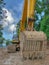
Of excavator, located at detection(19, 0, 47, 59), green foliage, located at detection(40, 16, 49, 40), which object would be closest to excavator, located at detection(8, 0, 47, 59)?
excavator, located at detection(19, 0, 47, 59)

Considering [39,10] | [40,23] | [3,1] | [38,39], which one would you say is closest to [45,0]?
[39,10]

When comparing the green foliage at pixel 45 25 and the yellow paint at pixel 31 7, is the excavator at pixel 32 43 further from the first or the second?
the green foliage at pixel 45 25

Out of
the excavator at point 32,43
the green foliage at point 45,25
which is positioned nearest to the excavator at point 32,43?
the excavator at point 32,43

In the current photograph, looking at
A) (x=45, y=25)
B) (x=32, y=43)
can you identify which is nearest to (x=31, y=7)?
(x=32, y=43)

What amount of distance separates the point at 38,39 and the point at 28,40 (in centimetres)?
18

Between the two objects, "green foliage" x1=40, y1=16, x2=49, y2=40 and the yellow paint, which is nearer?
the yellow paint

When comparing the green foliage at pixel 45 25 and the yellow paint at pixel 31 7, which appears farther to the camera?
the green foliage at pixel 45 25

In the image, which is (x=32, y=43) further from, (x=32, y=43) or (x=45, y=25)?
(x=45, y=25)

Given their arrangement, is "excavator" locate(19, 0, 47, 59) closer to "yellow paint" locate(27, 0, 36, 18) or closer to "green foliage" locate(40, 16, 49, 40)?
"yellow paint" locate(27, 0, 36, 18)

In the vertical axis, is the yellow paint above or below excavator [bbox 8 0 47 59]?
above

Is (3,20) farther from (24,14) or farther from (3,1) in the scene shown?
(24,14)

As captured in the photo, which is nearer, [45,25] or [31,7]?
[31,7]

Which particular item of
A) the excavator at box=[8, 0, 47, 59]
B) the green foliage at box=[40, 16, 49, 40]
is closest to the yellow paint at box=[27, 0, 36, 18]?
the excavator at box=[8, 0, 47, 59]

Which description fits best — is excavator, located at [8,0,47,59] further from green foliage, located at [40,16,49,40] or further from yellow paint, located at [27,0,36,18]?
green foliage, located at [40,16,49,40]
